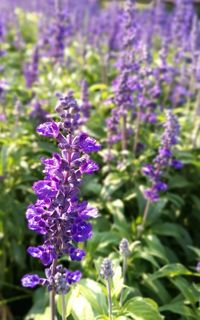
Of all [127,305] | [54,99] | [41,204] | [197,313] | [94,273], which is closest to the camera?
[41,204]

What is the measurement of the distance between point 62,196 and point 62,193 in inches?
0.9

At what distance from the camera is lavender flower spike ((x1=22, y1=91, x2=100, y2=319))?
2.88 meters

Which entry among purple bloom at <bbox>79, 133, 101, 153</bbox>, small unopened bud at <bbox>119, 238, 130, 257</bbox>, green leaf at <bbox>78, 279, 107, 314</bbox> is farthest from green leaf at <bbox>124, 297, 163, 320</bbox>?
purple bloom at <bbox>79, 133, 101, 153</bbox>

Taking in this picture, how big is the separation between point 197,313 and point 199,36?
5.05 m

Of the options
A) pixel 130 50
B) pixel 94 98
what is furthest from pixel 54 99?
pixel 130 50

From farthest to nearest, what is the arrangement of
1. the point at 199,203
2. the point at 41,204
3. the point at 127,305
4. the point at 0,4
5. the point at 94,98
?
1. the point at 0,4
2. the point at 94,98
3. the point at 199,203
4. the point at 127,305
5. the point at 41,204

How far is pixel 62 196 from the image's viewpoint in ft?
9.67

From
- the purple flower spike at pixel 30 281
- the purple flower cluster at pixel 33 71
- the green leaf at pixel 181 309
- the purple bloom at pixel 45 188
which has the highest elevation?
the purple flower cluster at pixel 33 71

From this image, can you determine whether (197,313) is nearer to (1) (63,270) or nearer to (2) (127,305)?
(2) (127,305)

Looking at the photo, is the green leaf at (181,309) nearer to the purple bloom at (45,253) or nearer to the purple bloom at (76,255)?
the purple bloom at (76,255)

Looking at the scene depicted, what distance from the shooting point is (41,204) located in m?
3.03

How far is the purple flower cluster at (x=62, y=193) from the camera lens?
2873 millimetres

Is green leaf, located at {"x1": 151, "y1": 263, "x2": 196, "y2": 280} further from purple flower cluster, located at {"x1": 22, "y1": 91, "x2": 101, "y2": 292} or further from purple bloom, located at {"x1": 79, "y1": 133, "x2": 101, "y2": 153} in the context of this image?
purple bloom, located at {"x1": 79, "y1": 133, "x2": 101, "y2": 153}

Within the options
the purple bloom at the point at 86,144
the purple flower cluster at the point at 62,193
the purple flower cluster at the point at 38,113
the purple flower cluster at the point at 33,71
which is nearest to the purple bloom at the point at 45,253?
the purple flower cluster at the point at 62,193
